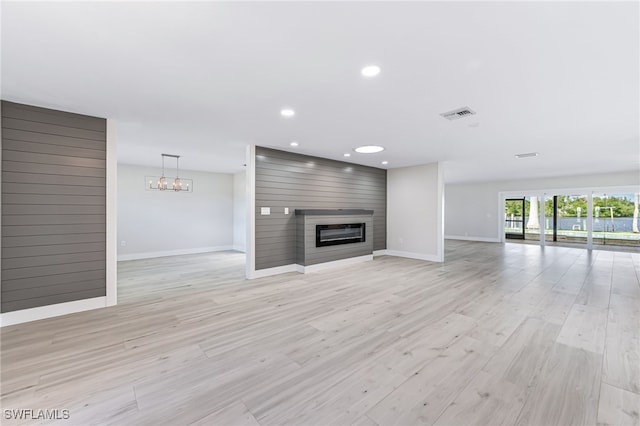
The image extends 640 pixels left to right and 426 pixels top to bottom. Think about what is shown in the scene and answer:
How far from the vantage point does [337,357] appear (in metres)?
2.38

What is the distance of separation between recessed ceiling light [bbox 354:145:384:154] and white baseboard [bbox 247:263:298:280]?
2865mm

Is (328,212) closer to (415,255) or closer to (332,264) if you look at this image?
(332,264)

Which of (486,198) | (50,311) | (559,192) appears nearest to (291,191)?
(50,311)

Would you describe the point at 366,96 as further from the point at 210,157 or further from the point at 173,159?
the point at 173,159

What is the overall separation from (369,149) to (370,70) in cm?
316

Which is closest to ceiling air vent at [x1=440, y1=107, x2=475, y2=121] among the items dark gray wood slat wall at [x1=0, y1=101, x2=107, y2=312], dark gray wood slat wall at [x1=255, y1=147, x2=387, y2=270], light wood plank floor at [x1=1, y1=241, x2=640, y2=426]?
light wood plank floor at [x1=1, y1=241, x2=640, y2=426]

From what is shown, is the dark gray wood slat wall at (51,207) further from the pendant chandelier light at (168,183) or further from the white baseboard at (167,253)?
the white baseboard at (167,253)

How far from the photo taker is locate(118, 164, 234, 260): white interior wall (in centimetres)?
735

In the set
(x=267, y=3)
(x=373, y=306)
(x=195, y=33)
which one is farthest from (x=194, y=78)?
(x=373, y=306)

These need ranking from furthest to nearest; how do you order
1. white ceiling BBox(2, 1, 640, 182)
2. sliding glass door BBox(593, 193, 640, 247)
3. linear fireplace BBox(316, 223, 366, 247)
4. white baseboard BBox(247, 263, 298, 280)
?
1. sliding glass door BBox(593, 193, 640, 247)
2. linear fireplace BBox(316, 223, 366, 247)
3. white baseboard BBox(247, 263, 298, 280)
4. white ceiling BBox(2, 1, 640, 182)

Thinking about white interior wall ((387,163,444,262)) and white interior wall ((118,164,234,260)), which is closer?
white interior wall ((387,163,444,262))

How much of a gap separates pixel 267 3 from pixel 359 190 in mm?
6003

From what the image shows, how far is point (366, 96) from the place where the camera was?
2988 mm

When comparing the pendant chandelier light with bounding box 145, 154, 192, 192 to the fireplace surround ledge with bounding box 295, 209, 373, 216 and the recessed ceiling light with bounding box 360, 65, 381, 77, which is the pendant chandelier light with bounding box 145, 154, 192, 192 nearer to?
the fireplace surround ledge with bounding box 295, 209, 373, 216
